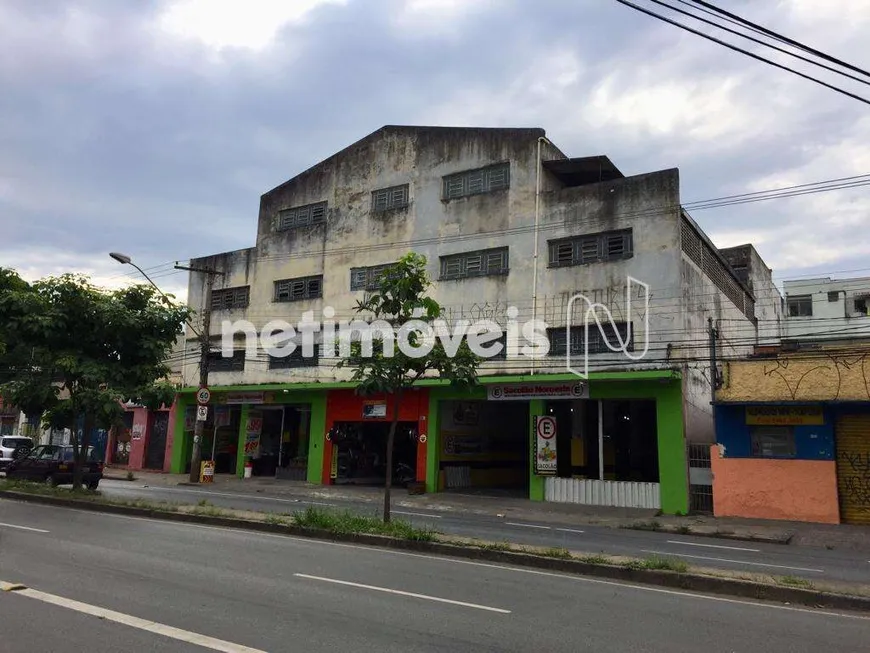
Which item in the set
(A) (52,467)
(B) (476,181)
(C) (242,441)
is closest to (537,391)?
(B) (476,181)

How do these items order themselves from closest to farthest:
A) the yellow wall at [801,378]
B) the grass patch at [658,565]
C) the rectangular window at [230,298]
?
the grass patch at [658,565] → the yellow wall at [801,378] → the rectangular window at [230,298]

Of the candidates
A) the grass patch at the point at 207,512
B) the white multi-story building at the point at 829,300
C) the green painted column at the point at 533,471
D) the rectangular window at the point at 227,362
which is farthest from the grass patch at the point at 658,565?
the white multi-story building at the point at 829,300

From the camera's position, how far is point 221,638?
18.0ft

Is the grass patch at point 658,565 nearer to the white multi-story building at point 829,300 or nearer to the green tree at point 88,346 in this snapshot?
the green tree at point 88,346

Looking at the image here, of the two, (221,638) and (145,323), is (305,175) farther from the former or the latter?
(221,638)

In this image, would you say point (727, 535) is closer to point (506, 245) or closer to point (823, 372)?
point (823, 372)

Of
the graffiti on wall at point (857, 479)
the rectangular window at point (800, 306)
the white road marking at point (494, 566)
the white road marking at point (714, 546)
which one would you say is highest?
the rectangular window at point (800, 306)

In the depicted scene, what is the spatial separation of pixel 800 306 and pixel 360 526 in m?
49.5

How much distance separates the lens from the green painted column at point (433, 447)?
23391 millimetres

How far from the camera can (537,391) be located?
2130 centimetres

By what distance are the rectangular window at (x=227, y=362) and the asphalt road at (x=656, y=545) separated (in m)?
10.8

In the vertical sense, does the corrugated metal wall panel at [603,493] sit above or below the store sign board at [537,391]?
below

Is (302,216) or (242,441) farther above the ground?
(302,216)

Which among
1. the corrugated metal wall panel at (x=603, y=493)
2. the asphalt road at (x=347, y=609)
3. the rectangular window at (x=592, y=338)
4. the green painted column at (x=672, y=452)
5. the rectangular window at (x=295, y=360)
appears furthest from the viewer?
the rectangular window at (x=295, y=360)
